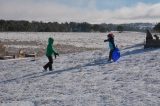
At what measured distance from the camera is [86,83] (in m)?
17.6

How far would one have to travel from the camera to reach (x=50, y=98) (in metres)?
15.0

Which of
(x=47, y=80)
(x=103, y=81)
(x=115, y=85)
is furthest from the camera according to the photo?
(x=47, y=80)

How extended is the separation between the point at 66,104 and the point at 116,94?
1888mm

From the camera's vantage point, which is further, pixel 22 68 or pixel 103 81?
pixel 22 68

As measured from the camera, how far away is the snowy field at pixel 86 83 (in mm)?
14344

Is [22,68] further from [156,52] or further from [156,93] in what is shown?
[156,93]

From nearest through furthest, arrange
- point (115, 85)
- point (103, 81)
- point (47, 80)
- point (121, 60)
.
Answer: point (115, 85), point (103, 81), point (47, 80), point (121, 60)

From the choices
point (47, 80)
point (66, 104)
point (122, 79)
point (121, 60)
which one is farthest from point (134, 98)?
point (121, 60)

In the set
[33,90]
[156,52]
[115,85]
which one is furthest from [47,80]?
[156,52]

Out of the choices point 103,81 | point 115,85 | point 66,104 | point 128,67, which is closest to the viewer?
point 66,104

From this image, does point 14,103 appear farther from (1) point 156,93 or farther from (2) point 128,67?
(2) point 128,67

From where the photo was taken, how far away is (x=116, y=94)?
1494cm

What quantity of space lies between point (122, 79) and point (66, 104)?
436 cm

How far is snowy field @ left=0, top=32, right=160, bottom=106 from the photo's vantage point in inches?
565
